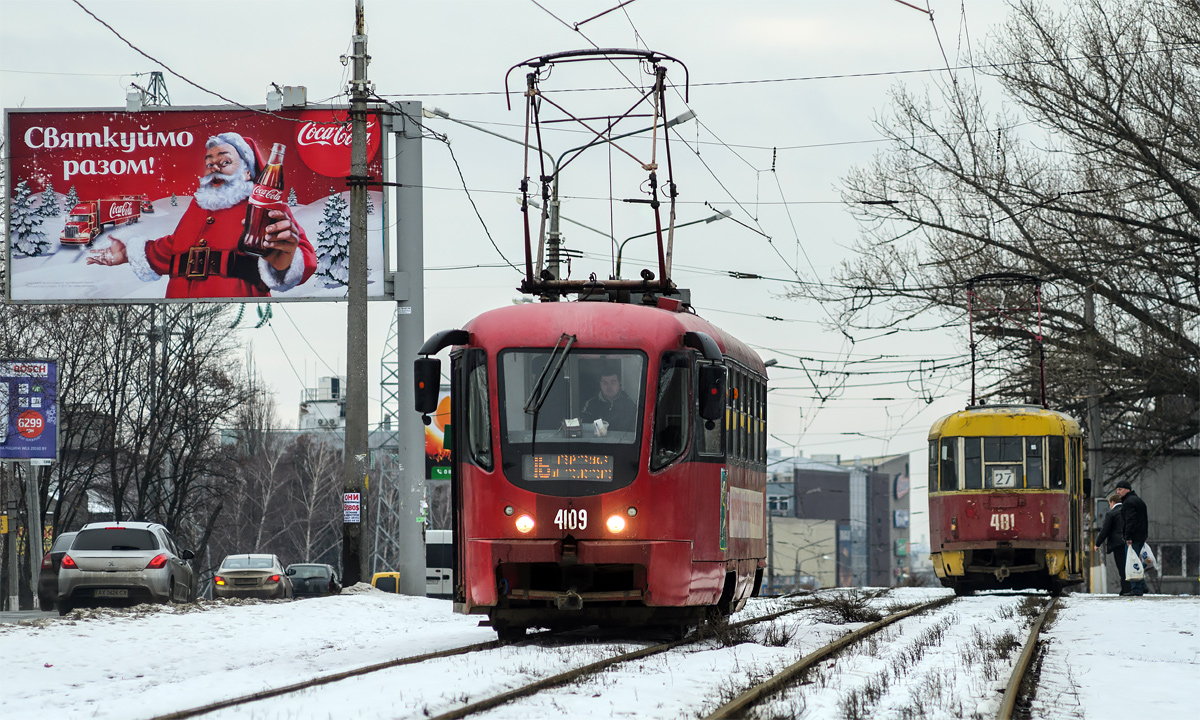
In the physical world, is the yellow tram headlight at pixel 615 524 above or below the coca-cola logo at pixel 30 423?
below

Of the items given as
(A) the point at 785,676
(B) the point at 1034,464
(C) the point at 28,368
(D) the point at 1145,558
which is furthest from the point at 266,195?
(A) the point at 785,676

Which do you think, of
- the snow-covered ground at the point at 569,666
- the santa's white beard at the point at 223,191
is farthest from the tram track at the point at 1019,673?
the santa's white beard at the point at 223,191

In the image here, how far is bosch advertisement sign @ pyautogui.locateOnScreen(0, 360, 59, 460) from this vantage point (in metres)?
28.1

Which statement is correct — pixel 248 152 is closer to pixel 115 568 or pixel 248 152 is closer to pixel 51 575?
pixel 51 575

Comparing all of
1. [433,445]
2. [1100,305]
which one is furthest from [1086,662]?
[433,445]

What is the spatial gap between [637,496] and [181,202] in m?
18.6

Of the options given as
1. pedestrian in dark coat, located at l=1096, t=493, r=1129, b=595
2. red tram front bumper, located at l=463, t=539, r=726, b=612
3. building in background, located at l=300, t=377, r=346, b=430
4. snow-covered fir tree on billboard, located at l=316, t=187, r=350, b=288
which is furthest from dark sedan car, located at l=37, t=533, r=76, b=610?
building in background, located at l=300, t=377, r=346, b=430

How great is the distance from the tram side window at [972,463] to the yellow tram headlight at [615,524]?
13202mm

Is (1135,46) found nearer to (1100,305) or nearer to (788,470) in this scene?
(1100,305)

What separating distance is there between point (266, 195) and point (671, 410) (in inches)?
692

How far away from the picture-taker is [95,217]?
96.9 ft

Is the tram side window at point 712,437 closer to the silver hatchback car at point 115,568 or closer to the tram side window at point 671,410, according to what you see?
the tram side window at point 671,410

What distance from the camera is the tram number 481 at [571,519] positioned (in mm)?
12789

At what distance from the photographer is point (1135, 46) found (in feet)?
81.9
